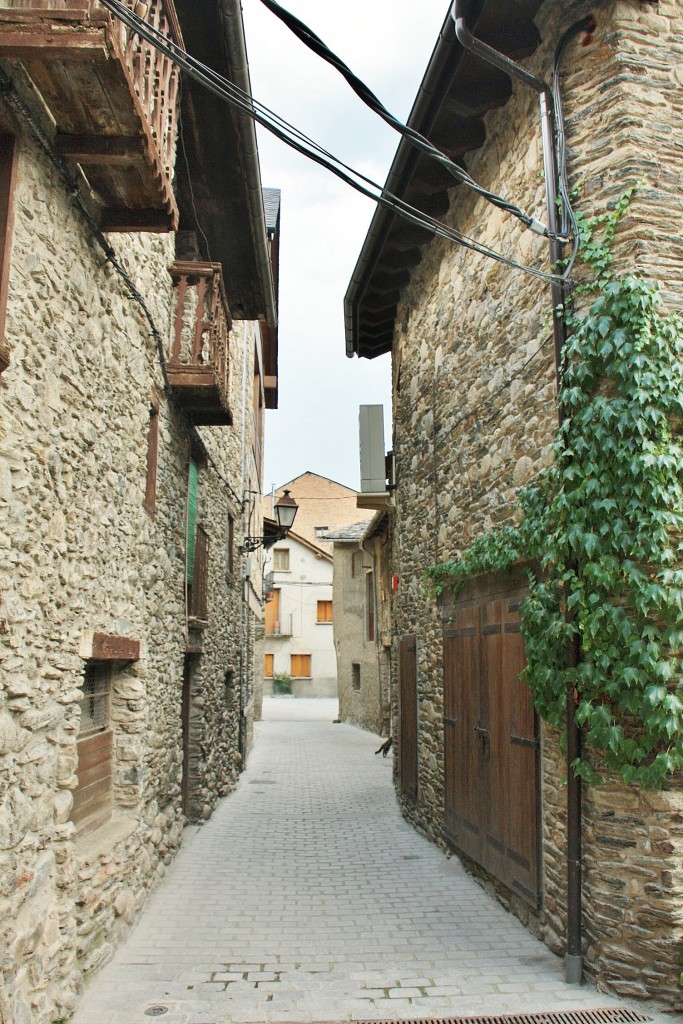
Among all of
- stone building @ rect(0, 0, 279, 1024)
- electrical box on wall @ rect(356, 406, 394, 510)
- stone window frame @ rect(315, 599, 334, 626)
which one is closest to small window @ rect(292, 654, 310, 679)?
stone window frame @ rect(315, 599, 334, 626)

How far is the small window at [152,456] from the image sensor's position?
239 inches

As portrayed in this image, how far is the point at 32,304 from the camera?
136 inches

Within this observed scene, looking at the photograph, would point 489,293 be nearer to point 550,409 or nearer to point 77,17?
point 550,409

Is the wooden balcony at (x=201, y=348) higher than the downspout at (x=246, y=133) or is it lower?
lower

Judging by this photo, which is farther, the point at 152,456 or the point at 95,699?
the point at 152,456

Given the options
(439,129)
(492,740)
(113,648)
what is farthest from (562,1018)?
(439,129)

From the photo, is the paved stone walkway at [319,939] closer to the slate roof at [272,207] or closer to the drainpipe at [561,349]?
the drainpipe at [561,349]

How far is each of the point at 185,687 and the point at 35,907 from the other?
518 cm

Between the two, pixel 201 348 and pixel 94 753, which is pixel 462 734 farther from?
pixel 201 348

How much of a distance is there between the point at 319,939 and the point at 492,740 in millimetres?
1867

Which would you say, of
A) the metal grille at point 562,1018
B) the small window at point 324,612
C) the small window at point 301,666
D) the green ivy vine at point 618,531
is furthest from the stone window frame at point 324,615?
the metal grille at point 562,1018

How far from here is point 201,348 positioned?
666 cm

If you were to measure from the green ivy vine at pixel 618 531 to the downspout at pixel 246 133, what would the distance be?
9.68 feet

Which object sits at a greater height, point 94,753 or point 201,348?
point 201,348
